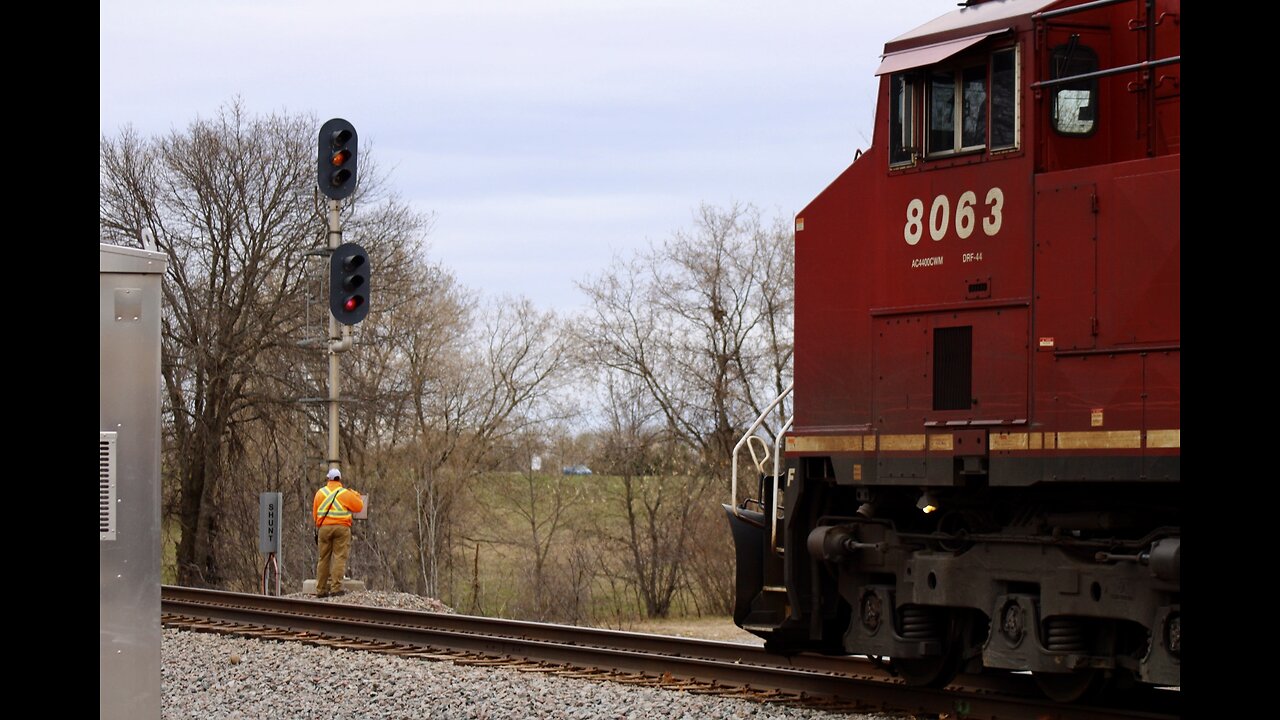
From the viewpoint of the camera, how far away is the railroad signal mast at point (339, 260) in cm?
1741

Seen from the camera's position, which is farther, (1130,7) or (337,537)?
(337,537)

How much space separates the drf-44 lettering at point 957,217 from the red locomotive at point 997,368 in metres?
0.02

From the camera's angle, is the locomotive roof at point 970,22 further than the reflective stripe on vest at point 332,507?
No

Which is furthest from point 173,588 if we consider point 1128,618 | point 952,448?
point 1128,618

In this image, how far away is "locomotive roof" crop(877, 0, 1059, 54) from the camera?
8.77 m

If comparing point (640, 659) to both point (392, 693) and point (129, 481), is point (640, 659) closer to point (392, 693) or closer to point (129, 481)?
point (392, 693)

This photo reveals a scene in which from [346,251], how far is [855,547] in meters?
9.84

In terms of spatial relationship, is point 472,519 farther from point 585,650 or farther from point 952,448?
point 952,448

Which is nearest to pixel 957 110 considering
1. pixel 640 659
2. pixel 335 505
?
pixel 640 659

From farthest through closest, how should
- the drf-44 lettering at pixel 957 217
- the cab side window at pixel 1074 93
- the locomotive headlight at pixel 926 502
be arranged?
the locomotive headlight at pixel 926 502, the drf-44 lettering at pixel 957 217, the cab side window at pixel 1074 93

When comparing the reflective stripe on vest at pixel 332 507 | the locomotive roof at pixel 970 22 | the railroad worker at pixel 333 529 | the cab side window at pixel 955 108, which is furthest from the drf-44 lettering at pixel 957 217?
the reflective stripe on vest at pixel 332 507

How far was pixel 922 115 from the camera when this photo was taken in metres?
9.23

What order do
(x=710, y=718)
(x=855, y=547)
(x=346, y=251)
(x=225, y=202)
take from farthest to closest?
(x=225, y=202) → (x=346, y=251) → (x=855, y=547) → (x=710, y=718)

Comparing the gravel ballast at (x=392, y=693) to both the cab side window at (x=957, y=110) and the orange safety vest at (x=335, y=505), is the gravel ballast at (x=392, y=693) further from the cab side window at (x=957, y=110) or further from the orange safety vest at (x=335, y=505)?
the orange safety vest at (x=335, y=505)
